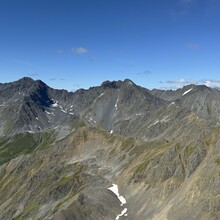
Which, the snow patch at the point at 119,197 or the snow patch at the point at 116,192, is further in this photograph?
the snow patch at the point at 116,192

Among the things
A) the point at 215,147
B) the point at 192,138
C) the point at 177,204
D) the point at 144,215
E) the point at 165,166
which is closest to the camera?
the point at 177,204

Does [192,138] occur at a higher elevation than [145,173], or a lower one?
higher

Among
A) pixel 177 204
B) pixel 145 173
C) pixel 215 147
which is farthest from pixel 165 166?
pixel 177 204

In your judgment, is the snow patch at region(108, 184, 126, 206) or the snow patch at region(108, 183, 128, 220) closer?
the snow patch at region(108, 183, 128, 220)

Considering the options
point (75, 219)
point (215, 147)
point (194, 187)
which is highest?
point (215, 147)

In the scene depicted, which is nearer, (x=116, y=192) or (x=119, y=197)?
(x=119, y=197)

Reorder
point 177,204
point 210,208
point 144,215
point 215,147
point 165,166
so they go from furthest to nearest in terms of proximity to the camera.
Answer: point 165,166, point 215,147, point 144,215, point 177,204, point 210,208

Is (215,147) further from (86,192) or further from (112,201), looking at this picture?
(86,192)

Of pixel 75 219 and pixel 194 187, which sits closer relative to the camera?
pixel 194 187

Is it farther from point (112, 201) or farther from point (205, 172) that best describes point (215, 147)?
point (112, 201)

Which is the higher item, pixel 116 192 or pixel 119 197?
pixel 116 192
